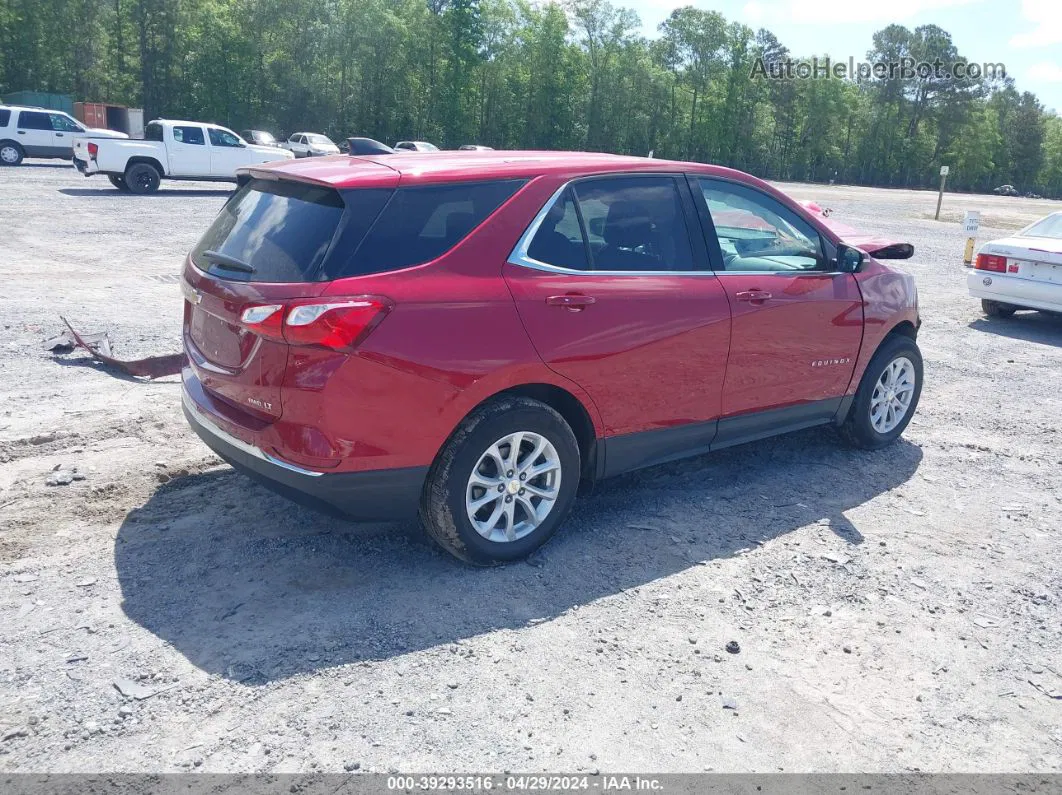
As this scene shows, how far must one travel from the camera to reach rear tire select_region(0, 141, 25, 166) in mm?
29812

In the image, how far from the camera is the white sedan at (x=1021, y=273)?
11148 mm

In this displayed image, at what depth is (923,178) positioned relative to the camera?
101 meters

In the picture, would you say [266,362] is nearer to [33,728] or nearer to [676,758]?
[33,728]

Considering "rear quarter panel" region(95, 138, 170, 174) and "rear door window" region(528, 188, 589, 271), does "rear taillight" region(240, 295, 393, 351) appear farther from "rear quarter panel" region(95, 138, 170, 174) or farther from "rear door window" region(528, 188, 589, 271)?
"rear quarter panel" region(95, 138, 170, 174)

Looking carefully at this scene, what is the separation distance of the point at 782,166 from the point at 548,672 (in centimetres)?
9347

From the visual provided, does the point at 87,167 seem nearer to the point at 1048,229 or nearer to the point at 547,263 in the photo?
the point at 1048,229

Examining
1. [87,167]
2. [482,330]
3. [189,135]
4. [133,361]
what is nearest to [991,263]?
[482,330]

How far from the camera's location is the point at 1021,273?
11438 mm

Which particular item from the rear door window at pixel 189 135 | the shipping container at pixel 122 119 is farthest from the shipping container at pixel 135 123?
the rear door window at pixel 189 135

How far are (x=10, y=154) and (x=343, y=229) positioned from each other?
103ft

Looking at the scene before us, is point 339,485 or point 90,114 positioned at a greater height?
point 90,114

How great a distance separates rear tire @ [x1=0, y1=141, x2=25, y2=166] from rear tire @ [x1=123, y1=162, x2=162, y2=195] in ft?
31.7

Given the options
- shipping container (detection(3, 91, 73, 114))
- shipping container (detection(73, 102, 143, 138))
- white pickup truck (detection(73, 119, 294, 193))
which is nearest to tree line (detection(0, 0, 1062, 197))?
shipping container (detection(3, 91, 73, 114))

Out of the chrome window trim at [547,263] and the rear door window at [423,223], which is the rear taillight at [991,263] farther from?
the rear door window at [423,223]
